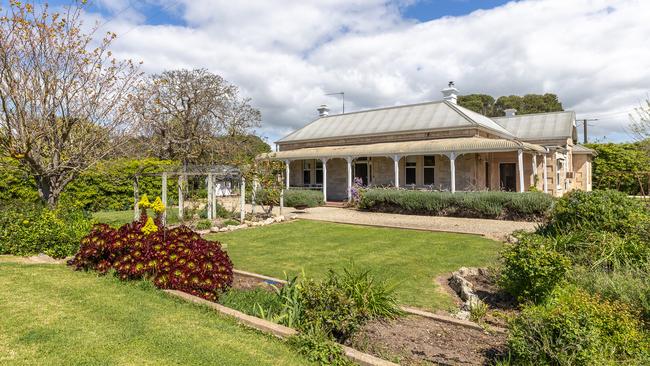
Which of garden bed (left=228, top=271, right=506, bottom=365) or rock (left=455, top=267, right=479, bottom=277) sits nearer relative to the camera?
garden bed (left=228, top=271, right=506, bottom=365)

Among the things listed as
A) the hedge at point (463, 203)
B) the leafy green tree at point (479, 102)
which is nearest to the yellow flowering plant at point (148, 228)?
the hedge at point (463, 203)

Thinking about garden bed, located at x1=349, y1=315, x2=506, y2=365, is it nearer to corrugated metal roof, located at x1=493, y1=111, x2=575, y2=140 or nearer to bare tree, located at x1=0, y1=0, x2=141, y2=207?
bare tree, located at x1=0, y1=0, x2=141, y2=207

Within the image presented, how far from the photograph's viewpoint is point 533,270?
4.77m

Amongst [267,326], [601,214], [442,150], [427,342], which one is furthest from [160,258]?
[442,150]

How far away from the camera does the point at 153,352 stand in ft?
A: 11.7

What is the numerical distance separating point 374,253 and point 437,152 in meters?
11.9

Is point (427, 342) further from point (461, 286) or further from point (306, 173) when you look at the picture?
point (306, 173)

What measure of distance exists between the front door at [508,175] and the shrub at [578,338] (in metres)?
21.1

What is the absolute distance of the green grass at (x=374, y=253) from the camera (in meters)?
6.73

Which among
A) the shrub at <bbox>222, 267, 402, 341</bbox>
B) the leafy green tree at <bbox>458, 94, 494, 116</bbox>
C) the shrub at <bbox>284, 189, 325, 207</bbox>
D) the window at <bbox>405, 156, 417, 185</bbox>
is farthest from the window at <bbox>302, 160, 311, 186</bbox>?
the leafy green tree at <bbox>458, 94, 494, 116</bbox>

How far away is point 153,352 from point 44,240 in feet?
19.5

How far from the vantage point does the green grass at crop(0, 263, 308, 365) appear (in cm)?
348

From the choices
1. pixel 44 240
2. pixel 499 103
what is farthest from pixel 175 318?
pixel 499 103

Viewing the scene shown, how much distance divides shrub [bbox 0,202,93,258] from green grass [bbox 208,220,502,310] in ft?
10.6
